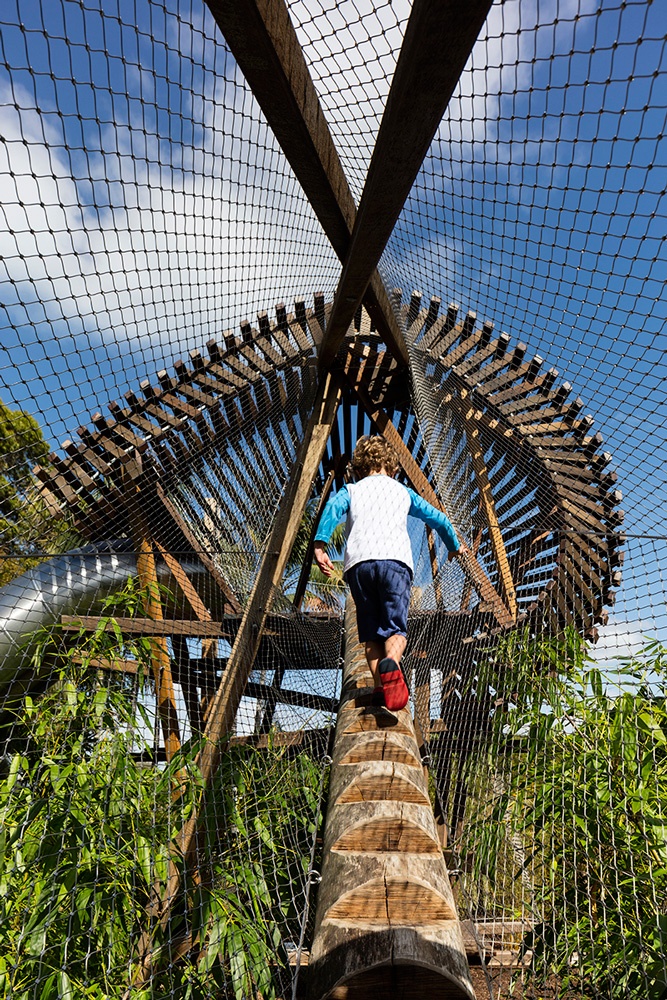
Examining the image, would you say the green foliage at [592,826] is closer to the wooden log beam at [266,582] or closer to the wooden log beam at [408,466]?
the wooden log beam at [266,582]

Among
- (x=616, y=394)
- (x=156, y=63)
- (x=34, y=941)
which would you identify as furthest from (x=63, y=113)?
(x=34, y=941)

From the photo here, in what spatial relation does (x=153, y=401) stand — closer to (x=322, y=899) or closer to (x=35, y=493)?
(x=35, y=493)

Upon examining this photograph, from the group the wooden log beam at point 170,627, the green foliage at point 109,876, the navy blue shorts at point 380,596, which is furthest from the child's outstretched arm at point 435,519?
the wooden log beam at point 170,627

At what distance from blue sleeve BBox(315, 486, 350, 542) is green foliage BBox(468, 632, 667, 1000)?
1010 millimetres

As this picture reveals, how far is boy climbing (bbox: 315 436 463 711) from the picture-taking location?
7.04 feet

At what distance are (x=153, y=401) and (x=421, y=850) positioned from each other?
3357mm

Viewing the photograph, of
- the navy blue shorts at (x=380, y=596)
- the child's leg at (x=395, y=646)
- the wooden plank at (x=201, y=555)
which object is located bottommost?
the child's leg at (x=395, y=646)

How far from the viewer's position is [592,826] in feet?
6.93

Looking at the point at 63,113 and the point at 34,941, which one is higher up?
the point at 63,113

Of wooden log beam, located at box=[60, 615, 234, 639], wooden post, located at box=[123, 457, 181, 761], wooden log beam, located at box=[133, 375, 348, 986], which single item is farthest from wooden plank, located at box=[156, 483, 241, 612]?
wooden log beam, located at box=[133, 375, 348, 986]

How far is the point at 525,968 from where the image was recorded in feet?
7.06

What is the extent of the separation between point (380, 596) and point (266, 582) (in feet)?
3.56

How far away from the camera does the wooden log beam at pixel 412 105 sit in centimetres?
119

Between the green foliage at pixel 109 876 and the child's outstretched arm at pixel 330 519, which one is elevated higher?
the child's outstretched arm at pixel 330 519
